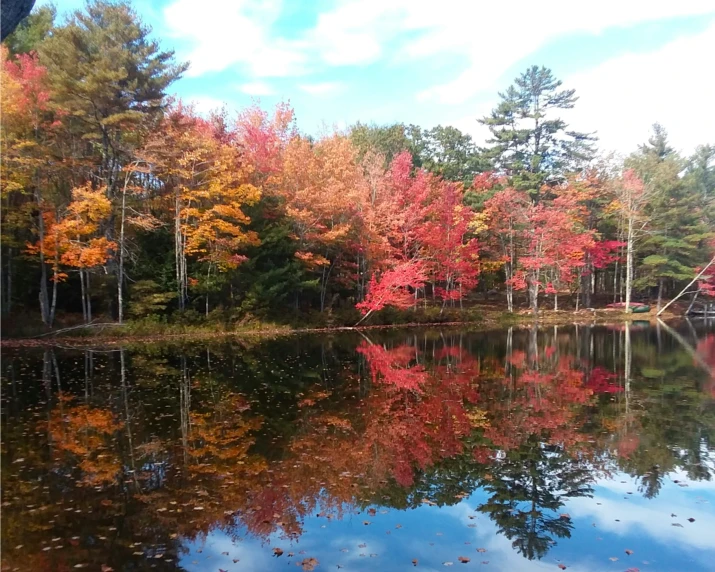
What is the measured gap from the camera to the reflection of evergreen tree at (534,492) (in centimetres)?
535

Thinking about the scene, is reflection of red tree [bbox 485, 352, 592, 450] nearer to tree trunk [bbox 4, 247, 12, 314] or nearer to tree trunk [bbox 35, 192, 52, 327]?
tree trunk [bbox 35, 192, 52, 327]

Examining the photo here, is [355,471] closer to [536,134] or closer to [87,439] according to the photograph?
[87,439]

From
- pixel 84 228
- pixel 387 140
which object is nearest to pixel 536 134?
pixel 387 140

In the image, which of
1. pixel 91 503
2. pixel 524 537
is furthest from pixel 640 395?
pixel 91 503

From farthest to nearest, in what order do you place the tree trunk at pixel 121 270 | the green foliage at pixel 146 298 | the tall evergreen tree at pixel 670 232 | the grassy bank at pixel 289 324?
the tall evergreen tree at pixel 670 232
the green foliage at pixel 146 298
the tree trunk at pixel 121 270
the grassy bank at pixel 289 324

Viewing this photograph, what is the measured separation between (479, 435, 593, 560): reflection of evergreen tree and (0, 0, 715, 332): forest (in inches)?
739

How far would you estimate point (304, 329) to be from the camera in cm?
2764

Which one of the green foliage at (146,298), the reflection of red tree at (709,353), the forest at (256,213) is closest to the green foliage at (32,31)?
the forest at (256,213)

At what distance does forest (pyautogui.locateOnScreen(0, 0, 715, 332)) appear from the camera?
21141 millimetres

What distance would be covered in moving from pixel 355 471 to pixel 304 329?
2105 centimetres

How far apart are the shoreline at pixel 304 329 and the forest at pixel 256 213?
685 mm

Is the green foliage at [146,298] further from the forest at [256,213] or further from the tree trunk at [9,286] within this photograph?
the tree trunk at [9,286]

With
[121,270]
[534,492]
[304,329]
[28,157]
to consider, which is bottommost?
[304,329]

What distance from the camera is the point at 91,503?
18.6 ft
